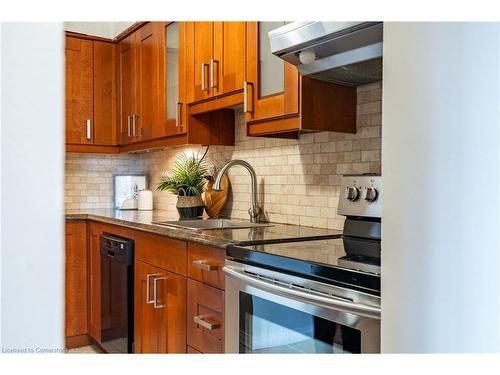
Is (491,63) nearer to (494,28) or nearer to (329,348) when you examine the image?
(494,28)

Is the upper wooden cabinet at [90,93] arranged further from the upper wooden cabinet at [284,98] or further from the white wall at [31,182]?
the white wall at [31,182]

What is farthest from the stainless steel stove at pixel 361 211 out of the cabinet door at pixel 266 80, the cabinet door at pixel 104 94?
the cabinet door at pixel 104 94

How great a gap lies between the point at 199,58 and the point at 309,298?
5.50ft

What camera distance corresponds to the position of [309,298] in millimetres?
1341

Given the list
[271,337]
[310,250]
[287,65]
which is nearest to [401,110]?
[310,250]

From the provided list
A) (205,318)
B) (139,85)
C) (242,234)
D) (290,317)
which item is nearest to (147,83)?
(139,85)

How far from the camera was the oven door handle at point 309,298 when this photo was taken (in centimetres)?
118

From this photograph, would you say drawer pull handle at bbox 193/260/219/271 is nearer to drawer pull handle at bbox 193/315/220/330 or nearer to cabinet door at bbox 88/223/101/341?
drawer pull handle at bbox 193/315/220/330

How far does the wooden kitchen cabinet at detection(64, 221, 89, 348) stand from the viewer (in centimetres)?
326

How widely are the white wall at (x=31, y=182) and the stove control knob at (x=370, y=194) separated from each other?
144cm

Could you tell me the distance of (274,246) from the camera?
1.68 m

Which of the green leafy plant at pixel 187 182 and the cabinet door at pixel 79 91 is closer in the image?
the green leafy plant at pixel 187 182

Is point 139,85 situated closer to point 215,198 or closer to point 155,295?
point 215,198

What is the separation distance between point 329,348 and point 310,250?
344 millimetres
